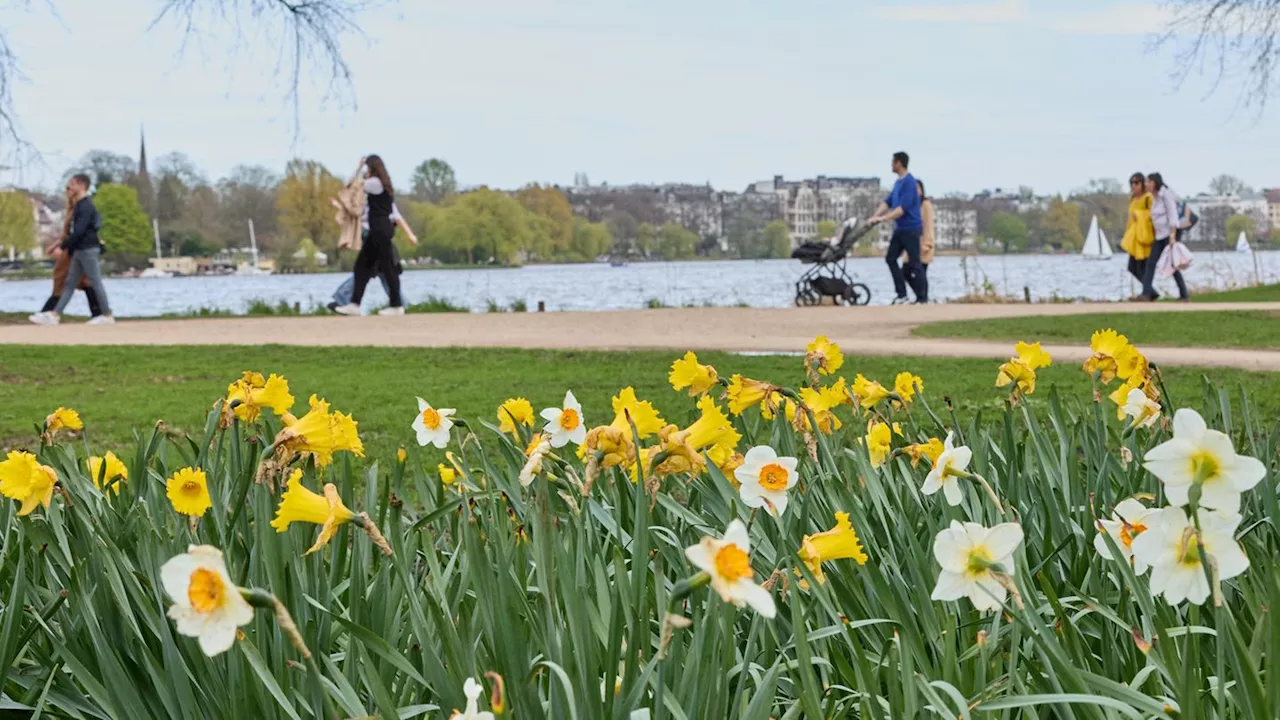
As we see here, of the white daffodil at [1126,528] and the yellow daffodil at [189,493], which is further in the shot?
the yellow daffodil at [189,493]

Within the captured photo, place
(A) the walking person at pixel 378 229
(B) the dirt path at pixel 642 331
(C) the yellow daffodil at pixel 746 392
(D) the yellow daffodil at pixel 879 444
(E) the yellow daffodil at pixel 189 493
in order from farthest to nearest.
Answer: (A) the walking person at pixel 378 229, (B) the dirt path at pixel 642 331, (D) the yellow daffodil at pixel 879 444, (C) the yellow daffodil at pixel 746 392, (E) the yellow daffodil at pixel 189 493

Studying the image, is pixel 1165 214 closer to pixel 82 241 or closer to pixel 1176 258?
pixel 1176 258

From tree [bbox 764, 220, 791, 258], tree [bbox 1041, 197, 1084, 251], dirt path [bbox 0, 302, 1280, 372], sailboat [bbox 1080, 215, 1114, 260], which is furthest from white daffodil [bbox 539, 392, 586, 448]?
tree [bbox 1041, 197, 1084, 251]

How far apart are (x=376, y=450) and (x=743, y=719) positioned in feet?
14.1

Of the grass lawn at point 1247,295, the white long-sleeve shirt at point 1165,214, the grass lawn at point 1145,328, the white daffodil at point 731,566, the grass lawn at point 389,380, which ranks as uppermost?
the white long-sleeve shirt at point 1165,214

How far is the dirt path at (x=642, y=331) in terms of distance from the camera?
37.0ft

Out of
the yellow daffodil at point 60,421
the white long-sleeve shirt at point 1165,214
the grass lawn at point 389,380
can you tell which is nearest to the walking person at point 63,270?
the grass lawn at point 389,380

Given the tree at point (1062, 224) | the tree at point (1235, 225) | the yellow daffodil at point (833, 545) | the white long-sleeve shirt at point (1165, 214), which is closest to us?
the yellow daffodil at point (833, 545)

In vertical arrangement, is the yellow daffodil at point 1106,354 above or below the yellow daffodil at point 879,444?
above

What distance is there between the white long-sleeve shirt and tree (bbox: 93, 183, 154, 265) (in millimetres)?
53556

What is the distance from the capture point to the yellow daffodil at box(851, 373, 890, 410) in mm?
2912

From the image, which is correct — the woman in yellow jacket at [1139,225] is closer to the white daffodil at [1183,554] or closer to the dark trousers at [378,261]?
the dark trousers at [378,261]

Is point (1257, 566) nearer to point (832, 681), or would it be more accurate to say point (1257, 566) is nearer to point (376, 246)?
→ point (832, 681)

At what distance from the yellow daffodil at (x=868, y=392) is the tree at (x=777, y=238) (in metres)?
58.5
